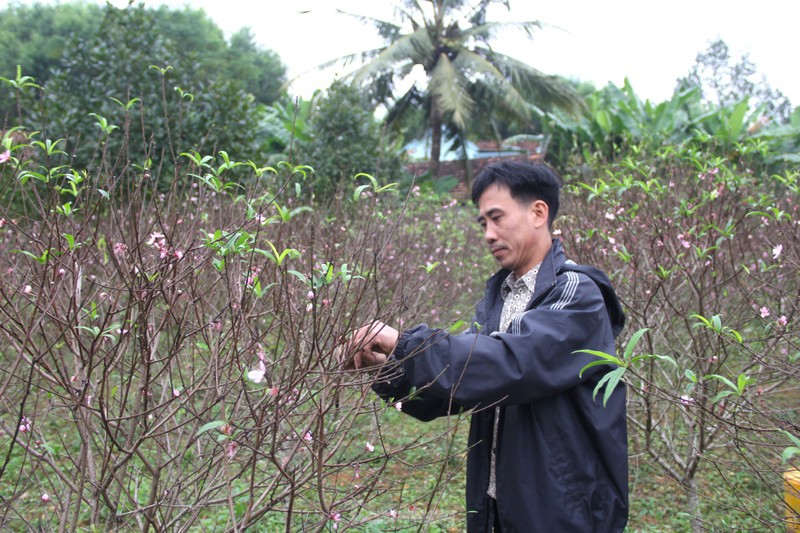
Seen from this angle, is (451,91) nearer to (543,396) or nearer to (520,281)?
(520,281)

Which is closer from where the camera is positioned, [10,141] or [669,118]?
[10,141]

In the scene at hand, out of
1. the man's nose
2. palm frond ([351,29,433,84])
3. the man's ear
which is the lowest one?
the man's nose

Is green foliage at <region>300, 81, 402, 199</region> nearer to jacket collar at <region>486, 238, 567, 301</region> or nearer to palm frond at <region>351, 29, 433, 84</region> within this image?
jacket collar at <region>486, 238, 567, 301</region>

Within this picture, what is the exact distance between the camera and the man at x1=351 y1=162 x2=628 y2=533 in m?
1.72

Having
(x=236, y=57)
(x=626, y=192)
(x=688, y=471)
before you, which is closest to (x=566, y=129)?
(x=626, y=192)

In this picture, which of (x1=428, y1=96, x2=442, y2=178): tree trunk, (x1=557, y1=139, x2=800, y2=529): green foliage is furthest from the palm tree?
(x1=557, y1=139, x2=800, y2=529): green foliage

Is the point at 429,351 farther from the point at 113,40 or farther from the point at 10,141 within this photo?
the point at 113,40

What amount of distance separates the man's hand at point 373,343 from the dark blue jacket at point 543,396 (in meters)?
0.03

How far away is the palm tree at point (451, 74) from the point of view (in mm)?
18609

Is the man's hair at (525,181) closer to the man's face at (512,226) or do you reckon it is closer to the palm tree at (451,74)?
the man's face at (512,226)

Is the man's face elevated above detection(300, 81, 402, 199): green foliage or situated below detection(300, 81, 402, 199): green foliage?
below

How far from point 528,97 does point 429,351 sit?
19405 mm

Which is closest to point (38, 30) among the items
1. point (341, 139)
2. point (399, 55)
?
point (399, 55)

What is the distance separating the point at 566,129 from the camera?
1481cm
